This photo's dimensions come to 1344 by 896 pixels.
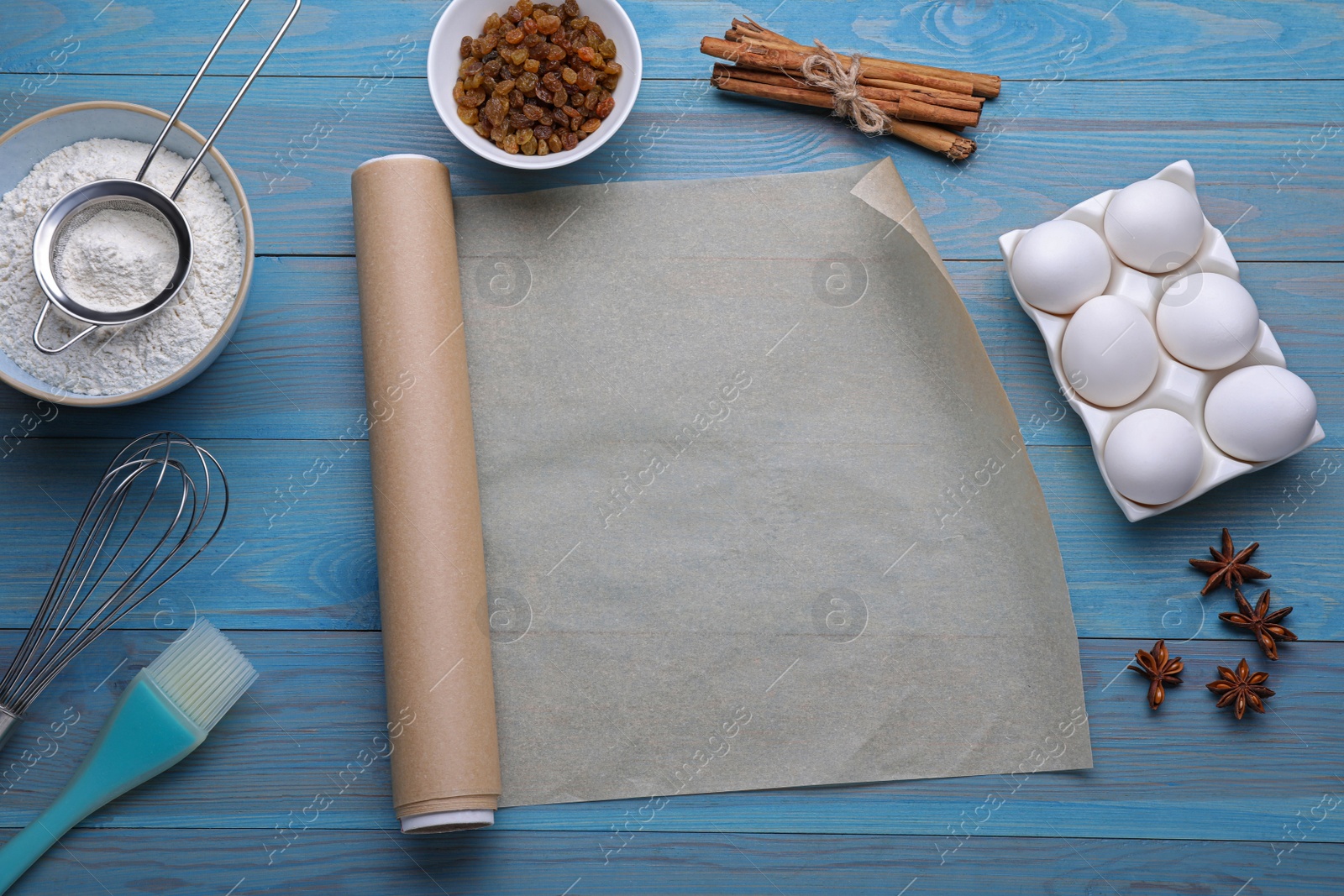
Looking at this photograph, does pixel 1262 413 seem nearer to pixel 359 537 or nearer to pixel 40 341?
pixel 359 537

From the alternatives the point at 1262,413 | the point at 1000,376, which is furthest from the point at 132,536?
the point at 1262,413

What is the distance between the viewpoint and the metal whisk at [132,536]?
39.5 inches

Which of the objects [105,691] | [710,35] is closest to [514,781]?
[105,691]

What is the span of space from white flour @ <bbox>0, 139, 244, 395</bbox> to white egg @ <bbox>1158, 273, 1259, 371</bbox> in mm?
1140

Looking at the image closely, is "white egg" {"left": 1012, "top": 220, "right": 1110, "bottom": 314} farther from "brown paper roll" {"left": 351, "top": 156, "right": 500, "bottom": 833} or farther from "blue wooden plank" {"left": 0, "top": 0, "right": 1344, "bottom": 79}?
"brown paper roll" {"left": 351, "top": 156, "right": 500, "bottom": 833}

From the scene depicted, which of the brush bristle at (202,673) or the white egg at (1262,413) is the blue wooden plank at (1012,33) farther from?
the brush bristle at (202,673)

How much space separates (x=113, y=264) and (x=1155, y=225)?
1225mm

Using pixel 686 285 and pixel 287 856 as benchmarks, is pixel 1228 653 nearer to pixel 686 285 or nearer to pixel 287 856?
pixel 686 285

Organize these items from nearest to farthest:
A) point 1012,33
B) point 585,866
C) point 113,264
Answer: point 113,264 < point 585,866 < point 1012,33

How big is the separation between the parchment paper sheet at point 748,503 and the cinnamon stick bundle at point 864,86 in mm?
83

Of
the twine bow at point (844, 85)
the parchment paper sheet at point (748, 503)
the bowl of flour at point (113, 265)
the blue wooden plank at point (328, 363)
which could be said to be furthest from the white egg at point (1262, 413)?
the bowl of flour at point (113, 265)

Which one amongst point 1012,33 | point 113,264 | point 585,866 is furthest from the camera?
point 1012,33

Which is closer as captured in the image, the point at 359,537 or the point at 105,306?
the point at 105,306

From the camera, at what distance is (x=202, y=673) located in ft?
3.12
